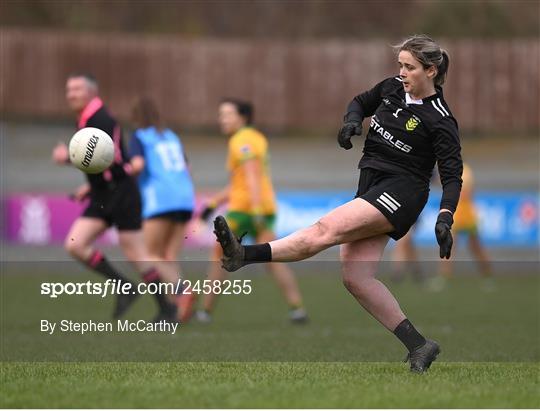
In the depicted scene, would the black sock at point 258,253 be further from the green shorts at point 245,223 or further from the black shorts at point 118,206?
the green shorts at point 245,223

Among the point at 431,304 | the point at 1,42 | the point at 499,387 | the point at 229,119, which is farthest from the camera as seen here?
the point at 1,42

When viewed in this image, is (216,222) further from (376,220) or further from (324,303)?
(324,303)

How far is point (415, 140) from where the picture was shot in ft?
22.7

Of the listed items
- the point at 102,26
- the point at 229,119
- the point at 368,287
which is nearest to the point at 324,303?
the point at 229,119

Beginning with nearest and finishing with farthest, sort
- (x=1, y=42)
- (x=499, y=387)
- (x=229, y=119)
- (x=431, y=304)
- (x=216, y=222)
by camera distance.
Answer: (x=499, y=387), (x=216, y=222), (x=229, y=119), (x=431, y=304), (x=1, y=42)

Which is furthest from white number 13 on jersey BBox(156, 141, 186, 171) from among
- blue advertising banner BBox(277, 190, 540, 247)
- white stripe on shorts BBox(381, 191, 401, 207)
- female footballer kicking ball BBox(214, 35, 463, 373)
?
blue advertising banner BBox(277, 190, 540, 247)

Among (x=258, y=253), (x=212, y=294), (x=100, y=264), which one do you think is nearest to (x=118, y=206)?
(x=100, y=264)

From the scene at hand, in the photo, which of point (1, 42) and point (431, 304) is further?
point (1, 42)

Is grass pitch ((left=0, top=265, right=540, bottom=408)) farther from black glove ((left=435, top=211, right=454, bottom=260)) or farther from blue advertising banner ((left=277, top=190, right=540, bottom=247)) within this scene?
blue advertising banner ((left=277, top=190, right=540, bottom=247))

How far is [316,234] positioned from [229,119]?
585cm

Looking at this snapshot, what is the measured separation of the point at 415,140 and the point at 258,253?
3.94 ft

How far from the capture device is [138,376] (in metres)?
6.55

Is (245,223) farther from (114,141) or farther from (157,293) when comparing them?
(114,141)

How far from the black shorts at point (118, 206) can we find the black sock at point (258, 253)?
470 centimetres
